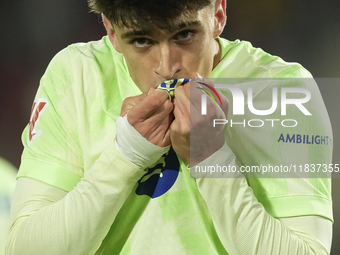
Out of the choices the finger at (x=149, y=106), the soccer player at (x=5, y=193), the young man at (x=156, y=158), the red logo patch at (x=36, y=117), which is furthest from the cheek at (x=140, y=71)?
the soccer player at (x=5, y=193)

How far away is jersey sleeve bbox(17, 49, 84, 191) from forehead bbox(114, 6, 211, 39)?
258 millimetres

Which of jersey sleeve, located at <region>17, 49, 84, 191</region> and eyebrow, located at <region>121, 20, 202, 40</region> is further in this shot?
jersey sleeve, located at <region>17, 49, 84, 191</region>

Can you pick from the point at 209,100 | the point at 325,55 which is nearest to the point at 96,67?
the point at 209,100

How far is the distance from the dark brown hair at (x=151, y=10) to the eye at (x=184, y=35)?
0.14 ft

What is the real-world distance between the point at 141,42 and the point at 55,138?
329 mm

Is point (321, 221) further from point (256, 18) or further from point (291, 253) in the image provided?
point (256, 18)

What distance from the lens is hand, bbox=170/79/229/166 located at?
86 cm

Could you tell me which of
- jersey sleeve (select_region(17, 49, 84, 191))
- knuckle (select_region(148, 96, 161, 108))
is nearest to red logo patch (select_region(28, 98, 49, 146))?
jersey sleeve (select_region(17, 49, 84, 191))

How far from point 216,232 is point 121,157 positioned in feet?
0.95

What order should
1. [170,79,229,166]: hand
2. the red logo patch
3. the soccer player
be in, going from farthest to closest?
1. the soccer player
2. the red logo patch
3. [170,79,229,166]: hand

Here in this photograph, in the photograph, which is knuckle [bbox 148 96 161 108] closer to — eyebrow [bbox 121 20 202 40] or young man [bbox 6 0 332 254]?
young man [bbox 6 0 332 254]

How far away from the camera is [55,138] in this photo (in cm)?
105

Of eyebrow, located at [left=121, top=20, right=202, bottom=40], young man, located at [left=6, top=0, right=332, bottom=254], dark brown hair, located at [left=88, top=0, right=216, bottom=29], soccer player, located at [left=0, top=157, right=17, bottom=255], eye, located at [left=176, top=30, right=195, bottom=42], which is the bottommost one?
soccer player, located at [left=0, top=157, right=17, bottom=255]

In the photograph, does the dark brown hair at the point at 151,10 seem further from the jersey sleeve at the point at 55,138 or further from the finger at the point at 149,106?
the jersey sleeve at the point at 55,138
